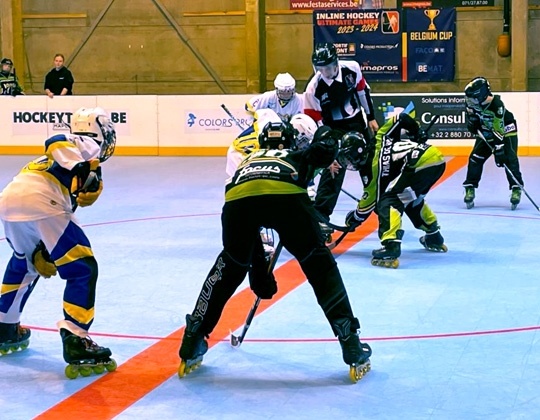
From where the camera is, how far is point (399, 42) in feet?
66.8

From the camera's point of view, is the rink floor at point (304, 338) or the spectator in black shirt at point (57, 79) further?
the spectator in black shirt at point (57, 79)

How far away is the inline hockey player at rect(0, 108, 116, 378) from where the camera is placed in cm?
495

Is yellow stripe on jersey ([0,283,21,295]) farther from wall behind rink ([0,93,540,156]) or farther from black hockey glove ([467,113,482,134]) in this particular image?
wall behind rink ([0,93,540,156])

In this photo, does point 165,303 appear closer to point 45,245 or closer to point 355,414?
point 45,245

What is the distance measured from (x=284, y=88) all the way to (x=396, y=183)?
1767mm

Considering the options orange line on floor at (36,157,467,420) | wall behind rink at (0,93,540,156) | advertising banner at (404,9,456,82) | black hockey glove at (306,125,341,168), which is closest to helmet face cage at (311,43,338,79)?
orange line on floor at (36,157,467,420)

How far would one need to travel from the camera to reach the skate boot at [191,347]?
4941 mm

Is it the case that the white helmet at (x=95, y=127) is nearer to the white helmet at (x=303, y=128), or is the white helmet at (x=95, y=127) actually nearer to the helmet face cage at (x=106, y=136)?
the helmet face cage at (x=106, y=136)

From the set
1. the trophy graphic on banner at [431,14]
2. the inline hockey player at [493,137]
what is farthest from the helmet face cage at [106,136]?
the trophy graphic on banner at [431,14]

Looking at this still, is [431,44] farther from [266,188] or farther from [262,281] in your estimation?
[266,188]

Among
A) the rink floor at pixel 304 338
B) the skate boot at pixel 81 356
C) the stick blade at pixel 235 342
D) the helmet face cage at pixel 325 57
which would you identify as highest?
the helmet face cage at pixel 325 57

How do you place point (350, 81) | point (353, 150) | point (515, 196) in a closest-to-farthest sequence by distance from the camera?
point (353, 150) → point (350, 81) → point (515, 196)

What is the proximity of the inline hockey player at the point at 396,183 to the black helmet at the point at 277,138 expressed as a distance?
257 cm

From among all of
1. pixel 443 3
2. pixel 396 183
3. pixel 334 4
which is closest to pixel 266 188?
pixel 396 183
